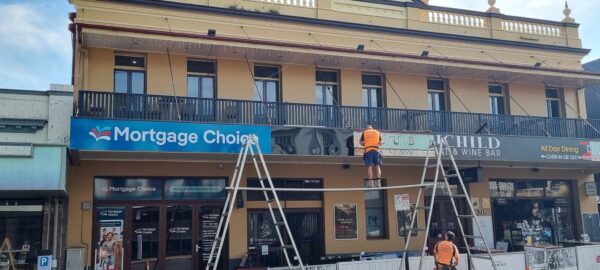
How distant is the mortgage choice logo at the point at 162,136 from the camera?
1252 centimetres

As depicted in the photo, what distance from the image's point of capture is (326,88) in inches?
707

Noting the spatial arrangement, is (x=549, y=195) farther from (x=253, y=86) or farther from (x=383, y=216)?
(x=253, y=86)

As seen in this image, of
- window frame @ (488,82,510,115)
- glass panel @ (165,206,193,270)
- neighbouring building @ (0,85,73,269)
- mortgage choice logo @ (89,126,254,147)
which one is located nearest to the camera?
neighbouring building @ (0,85,73,269)

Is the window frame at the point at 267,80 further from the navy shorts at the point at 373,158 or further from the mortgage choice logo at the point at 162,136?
the navy shorts at the point at 373,158

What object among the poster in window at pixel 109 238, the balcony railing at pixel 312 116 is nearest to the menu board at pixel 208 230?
the poster in window at pixel 109 238

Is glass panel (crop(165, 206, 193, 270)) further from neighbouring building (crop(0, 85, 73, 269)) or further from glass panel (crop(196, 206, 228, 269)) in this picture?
neighbouring building (crop(0, 85, 73, 269))

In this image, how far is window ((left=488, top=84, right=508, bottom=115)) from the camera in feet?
66.9

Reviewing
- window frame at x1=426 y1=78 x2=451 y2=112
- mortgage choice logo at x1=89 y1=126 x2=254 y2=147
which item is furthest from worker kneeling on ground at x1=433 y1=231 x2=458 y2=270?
window frame at x1=426 y1=78 x2=451 y2=112

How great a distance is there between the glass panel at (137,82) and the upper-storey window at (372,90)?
7.43m

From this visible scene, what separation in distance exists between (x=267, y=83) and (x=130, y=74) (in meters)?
4.29

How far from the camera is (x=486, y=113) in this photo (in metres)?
19.2

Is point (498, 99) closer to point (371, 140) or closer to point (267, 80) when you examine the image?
point (267, 80)

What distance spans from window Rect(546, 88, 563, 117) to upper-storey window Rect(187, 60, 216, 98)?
13.6 meters

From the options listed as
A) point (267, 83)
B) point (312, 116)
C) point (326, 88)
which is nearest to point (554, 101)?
point (326, 88)
